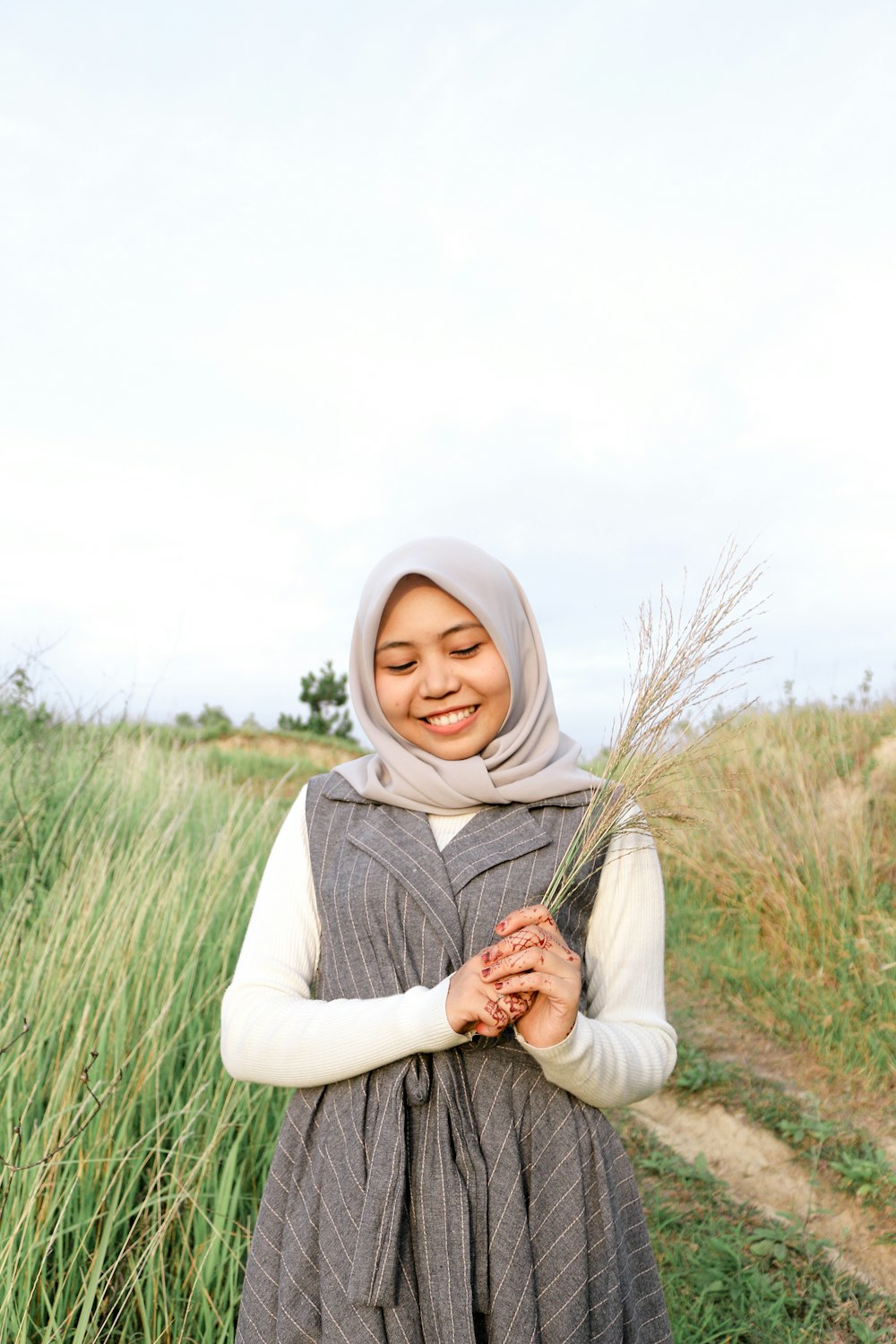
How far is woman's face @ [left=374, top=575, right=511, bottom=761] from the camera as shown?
1816 mm

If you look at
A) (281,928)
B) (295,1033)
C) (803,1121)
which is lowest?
(803,1121)

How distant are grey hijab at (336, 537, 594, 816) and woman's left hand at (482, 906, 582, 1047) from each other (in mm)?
413

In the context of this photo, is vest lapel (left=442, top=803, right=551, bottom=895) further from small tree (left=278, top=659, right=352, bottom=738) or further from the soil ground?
small tree (left=278, top=659, right=352, bottom=738)

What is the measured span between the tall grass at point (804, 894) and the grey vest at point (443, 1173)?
236cm

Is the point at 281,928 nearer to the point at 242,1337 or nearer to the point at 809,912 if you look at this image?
the point at 242,1337

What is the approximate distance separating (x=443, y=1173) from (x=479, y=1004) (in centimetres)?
33

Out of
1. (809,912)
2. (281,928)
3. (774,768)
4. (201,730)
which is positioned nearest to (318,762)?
(201,730)

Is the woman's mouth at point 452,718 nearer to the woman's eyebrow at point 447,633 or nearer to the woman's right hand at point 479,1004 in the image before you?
the woman's eyebrow at point 447,633

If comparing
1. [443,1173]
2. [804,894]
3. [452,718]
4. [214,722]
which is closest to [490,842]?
[452,718]

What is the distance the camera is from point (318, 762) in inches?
564

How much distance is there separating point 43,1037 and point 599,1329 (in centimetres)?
175

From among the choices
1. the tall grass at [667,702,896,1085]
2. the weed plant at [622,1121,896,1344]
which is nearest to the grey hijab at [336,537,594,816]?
the weed plant at [622,1121,896,1344]

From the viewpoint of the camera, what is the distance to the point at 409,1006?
151 centimetres

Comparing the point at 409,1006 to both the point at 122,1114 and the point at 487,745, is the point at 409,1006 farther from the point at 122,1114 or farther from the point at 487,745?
the point at 122,1114
